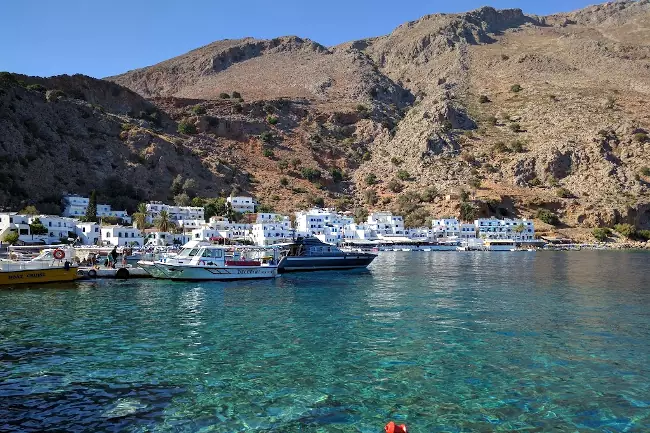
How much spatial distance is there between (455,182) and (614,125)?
39.7 meters

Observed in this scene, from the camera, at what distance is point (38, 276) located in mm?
30547

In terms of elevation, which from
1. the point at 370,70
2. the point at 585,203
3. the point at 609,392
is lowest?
the point at 609,392

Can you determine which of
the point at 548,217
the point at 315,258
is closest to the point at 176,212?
the point at 315,258

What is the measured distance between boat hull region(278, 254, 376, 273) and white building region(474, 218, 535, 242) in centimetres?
5949

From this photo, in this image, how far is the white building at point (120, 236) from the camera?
6334 centimetres

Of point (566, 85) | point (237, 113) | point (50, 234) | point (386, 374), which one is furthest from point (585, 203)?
point (386, 374)

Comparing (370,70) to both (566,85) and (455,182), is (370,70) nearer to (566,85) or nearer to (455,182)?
(566,85)

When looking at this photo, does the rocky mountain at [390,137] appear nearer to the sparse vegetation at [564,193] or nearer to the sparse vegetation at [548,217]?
the sparse vegetation at [564,193]

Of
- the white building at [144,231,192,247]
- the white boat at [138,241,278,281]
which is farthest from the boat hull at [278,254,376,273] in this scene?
the white building at [144,231,192,247]

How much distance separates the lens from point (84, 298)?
2567 centimetres

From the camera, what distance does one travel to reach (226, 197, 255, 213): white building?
9388 centimetres

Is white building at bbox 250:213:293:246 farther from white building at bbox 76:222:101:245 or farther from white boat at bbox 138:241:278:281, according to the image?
white boat at bbox 138:241:278:281

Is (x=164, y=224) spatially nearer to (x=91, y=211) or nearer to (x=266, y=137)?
(x=91, y=211)

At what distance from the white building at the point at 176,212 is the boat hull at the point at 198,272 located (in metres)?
47.4
